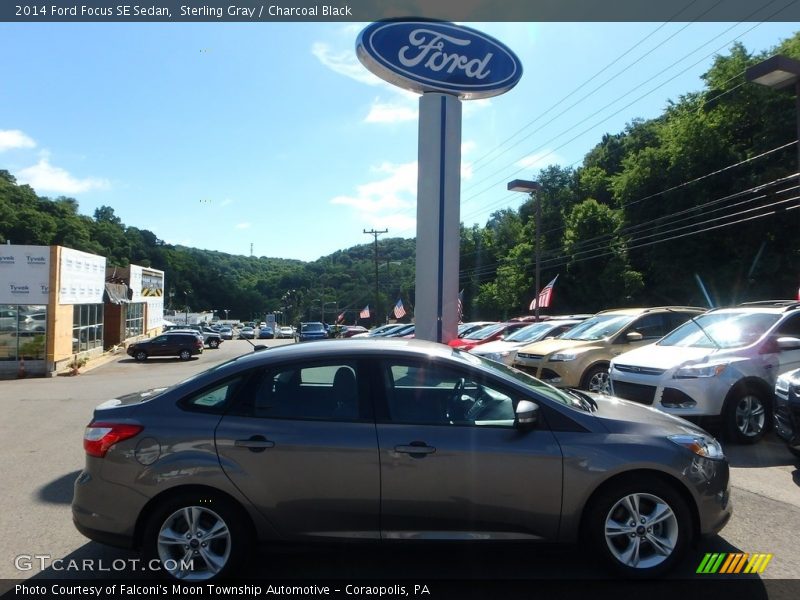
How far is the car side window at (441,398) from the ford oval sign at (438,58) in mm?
12279

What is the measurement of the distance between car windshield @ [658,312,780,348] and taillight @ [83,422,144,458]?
7546 mm

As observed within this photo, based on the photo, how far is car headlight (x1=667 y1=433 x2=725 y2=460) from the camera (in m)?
4.11

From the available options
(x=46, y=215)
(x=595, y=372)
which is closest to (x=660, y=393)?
(x=595, y=372)

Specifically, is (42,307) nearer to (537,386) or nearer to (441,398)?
(441,398)

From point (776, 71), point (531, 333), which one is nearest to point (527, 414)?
point (531, 333)

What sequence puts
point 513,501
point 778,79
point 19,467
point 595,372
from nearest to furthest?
point 513,501, point 19,467, point 595,372, point 778,79

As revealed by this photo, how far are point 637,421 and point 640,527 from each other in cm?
68

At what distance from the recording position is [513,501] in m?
3.92

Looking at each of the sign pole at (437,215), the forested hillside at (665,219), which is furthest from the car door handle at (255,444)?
→ the forested hillside at (665,219)

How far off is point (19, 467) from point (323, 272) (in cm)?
11122

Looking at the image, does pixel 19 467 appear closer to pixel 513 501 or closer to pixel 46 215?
pixel 513 501

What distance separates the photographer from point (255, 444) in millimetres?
3979

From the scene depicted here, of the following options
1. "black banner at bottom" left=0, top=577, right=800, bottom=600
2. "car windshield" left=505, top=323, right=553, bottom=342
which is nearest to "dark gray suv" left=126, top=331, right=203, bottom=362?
"car windshield" left=505, top=323, right=553, bottom=342

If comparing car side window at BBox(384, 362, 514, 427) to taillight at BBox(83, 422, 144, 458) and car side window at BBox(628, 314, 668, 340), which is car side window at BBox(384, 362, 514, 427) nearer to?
taillight at BBox(83, 422, 144, 458)
